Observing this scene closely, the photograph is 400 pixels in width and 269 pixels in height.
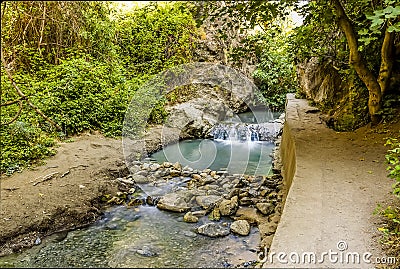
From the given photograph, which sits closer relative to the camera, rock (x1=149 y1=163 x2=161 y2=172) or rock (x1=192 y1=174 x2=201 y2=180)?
rock (x1=192 y1=174 x2=201 y2=180)

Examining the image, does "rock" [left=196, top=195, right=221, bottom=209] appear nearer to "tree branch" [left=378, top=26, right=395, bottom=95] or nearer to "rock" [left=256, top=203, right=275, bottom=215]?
"rock" [left=256, top=203, right=275, bottom=215]

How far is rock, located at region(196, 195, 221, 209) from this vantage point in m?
4.37

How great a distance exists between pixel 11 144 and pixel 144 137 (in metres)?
3.15

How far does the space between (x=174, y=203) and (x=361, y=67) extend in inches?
116

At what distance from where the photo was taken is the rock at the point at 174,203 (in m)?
4.26

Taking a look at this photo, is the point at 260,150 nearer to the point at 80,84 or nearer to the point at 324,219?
the point at 80,84

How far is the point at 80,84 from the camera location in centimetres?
738

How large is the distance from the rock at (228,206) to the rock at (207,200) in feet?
0.49

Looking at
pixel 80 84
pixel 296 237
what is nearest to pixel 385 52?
pixel 296 237

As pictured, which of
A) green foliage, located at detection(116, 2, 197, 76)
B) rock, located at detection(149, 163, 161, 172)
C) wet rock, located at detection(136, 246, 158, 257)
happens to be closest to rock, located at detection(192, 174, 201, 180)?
rock, located at detection(149, 163, 161, 172)

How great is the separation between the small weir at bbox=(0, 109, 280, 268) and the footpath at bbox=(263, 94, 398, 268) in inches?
34.3

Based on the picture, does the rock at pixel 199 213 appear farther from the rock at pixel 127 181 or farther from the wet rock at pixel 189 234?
the rock at pixel 127 181

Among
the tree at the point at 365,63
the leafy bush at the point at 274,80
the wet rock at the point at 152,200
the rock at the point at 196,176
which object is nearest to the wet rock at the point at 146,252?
the wet rock at the point at 152,200

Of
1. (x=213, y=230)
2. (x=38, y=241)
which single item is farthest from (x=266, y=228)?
(x=38, y=241)
